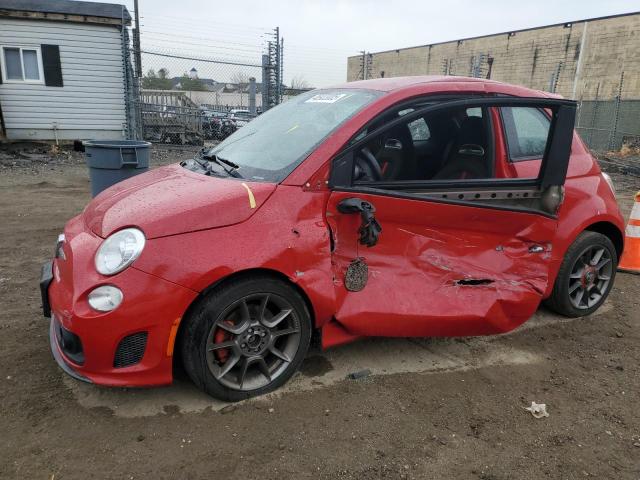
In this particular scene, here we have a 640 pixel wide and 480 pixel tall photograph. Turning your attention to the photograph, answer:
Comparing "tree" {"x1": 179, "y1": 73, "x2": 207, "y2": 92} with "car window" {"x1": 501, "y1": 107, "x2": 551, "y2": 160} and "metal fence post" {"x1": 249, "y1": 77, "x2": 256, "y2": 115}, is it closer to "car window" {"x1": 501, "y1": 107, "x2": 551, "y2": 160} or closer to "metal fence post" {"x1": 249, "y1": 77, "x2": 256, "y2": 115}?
"metal fence post" {"x1": 249, "y1": 77, "x2": 256, "y2": 115}

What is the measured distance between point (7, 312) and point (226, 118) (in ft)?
46.3

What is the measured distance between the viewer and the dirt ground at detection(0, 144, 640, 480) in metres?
2.30

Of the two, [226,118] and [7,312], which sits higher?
[226,118]

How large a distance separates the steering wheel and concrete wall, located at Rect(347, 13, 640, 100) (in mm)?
21156

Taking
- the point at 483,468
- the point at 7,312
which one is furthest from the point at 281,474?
the point at 7,312

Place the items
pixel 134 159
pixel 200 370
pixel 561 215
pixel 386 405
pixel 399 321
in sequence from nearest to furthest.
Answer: pixel 200 370 → pixel 386 405 → pixel 399 321 → pixel 561 215 → pixel 134 159

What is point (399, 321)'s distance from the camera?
2.98m

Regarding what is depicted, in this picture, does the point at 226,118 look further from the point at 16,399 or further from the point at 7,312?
the point at 16,399

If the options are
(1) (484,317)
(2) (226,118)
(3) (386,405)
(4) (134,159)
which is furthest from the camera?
(2) (226,118)

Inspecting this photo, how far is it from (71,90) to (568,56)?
2901cm

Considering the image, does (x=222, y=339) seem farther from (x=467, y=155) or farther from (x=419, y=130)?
(x=467, y=155)

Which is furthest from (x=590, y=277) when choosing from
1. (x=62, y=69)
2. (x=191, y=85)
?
(x=191, y=85)

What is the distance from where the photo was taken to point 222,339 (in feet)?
8.57

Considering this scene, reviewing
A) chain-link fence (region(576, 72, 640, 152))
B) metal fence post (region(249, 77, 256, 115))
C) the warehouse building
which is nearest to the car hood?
metal fence post (region(249, 77, 256, 115))
